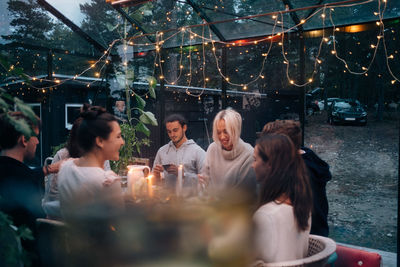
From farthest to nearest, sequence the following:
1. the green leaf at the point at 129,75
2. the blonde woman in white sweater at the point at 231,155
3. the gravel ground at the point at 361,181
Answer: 1. the green leaf at the point at 129,75
2. the gravel ground at the point at 361,181
3. the blonde woman in white sweater at the point at 231,155

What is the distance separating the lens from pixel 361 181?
8219 mm

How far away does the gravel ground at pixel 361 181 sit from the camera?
203 inches

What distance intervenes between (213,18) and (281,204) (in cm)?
408

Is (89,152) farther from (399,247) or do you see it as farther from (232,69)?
(232,69)

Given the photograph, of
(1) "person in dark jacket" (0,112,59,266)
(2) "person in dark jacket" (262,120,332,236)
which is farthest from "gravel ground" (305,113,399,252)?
(1) "person in dark jacket" (0,112,59,266)

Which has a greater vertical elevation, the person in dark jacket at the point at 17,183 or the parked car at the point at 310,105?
the parked car at the point at 310,105

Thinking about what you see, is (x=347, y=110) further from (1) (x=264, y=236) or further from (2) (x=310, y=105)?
(1) (x=264, y=236)

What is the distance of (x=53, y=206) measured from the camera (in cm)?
268

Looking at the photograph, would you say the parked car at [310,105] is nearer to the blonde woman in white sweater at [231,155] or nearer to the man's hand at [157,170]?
the blonde woman in white sweater at [231,155]

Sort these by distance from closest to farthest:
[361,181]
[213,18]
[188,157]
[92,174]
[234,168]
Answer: [92,174], [234,168], [188,157], [213,18], [361,181]

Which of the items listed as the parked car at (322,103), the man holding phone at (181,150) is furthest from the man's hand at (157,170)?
the parked car at (322,103)

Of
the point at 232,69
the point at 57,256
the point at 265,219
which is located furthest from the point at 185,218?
the point at 232,69

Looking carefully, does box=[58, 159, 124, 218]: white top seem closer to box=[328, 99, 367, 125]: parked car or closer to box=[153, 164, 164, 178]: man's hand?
box=[153, 164, 164, 178]: man's hand

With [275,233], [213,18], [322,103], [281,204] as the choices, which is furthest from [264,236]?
[213,18]
